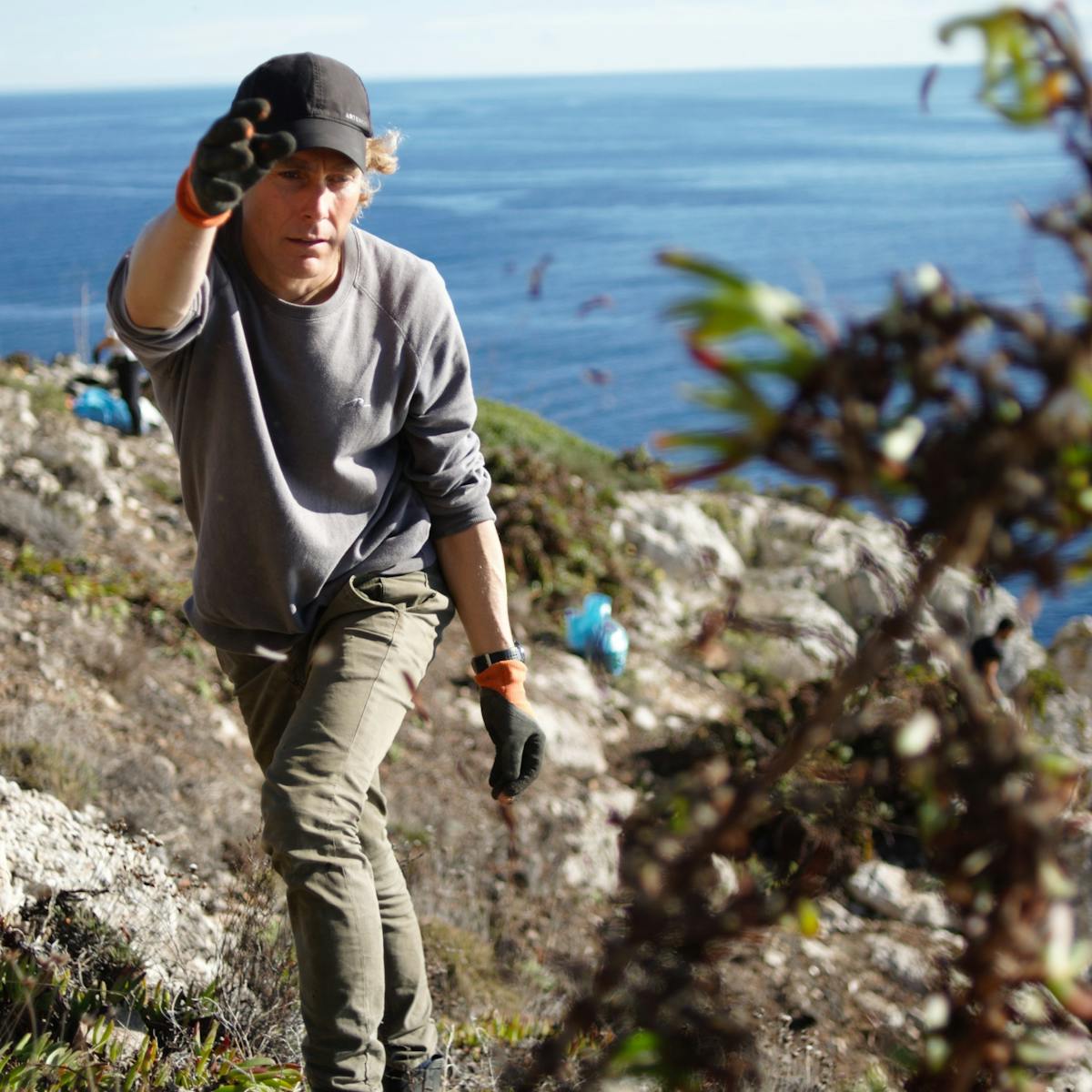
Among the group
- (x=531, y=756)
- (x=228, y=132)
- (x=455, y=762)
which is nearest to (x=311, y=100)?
(x=228, y=132)

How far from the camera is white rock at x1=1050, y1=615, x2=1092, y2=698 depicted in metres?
12.1

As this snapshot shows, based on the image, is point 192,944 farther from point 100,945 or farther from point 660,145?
point 660,145

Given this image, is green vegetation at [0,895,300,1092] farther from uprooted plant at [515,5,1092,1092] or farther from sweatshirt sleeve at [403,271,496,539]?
uprooted plant at [515,5,1092,1092]

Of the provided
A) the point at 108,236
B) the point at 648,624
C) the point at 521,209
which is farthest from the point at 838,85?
the point at 648,624

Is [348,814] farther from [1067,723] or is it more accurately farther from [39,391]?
[1067,723]

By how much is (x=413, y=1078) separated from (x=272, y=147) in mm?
2124

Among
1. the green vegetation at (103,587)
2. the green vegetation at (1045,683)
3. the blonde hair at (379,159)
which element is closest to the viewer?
the blonde hair at (379,159)

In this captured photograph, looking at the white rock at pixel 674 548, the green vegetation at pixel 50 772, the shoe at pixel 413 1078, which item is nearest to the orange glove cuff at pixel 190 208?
the shoe at pixel 413 1078

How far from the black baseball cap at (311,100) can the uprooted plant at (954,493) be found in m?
1.97

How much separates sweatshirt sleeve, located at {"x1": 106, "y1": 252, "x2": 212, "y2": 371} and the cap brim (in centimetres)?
38

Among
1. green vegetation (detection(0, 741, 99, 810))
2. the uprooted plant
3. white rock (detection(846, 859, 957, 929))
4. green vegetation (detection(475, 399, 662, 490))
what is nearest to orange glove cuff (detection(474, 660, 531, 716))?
the uprooted plant

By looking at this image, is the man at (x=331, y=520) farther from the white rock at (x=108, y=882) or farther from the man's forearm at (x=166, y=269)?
the white rock at (x=108, y=882)

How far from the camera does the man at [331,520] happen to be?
275 cm

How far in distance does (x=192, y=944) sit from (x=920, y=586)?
10.8ft
